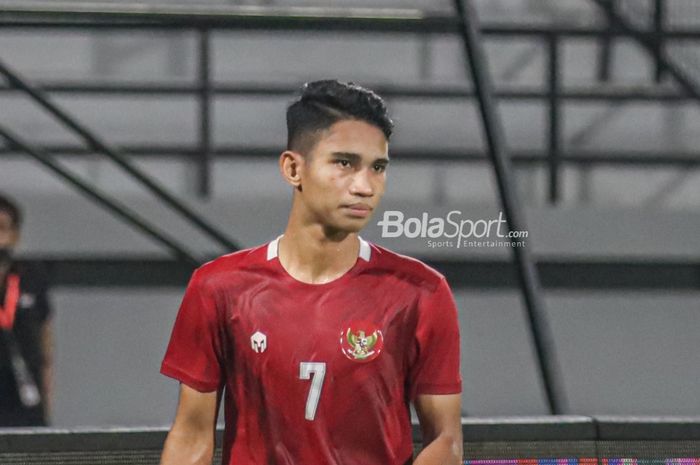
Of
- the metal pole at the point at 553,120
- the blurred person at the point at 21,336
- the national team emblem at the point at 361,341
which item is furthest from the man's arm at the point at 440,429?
the metal pole at the point at 553,120

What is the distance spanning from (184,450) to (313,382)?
0.95ft

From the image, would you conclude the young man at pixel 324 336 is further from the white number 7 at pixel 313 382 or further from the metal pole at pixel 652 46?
the metal pole at pixel 652 46

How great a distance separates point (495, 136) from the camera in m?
4.60

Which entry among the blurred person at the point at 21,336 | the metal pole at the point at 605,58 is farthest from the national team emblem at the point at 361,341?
the metal pole at the point at 605,58

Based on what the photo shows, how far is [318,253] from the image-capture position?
2689 mm

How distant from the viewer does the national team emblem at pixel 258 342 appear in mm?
2648

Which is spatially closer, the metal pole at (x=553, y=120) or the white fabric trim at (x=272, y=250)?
the white fabric trim at (x=272, y=250)

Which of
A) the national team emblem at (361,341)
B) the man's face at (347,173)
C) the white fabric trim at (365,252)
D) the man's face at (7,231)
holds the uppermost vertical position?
the man's face at (7,231)

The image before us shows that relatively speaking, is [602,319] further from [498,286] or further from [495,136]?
[495,136]

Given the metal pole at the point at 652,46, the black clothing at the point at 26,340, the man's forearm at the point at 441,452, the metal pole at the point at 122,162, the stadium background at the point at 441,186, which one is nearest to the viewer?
the man's forearm at the point at 441,452

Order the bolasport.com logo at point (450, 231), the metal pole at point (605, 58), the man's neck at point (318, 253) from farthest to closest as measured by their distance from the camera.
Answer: the metal pole at point (605, 58), the bolasport.com logo at point (450, 231), the man's neck at point (318, 253)

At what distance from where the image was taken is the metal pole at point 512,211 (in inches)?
169

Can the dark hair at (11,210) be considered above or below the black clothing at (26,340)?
above

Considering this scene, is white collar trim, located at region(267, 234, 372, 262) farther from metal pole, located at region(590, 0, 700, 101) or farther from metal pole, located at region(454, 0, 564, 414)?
metal pole, located at region(590, 0, 700, 101)
